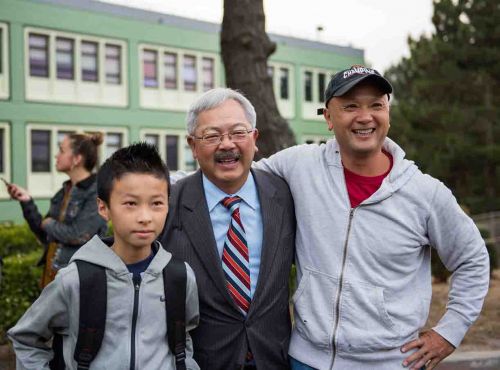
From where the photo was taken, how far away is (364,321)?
3.08m

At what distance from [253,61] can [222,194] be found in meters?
4.95

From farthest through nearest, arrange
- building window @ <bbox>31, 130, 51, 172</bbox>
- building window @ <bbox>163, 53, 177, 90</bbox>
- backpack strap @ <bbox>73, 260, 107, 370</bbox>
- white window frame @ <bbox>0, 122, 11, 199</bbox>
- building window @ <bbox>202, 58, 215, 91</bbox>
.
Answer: building window @ <bbox>202, 58, 215, 91</bbox>, building window @ <bbox>163, 53, 177, 90</bbox>, building window @ <bbox>31, 130, 51, 172</bbox>, white window frame @ <bbox>0, 122, 11, 199</bbox>, backpack strap @ <bbox>73, 260, 107, 370</bbox>

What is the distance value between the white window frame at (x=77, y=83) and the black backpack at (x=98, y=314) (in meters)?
26.2

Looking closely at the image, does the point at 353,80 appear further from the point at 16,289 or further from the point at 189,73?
the point at 189,73

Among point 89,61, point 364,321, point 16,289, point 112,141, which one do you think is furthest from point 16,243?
point 89,61

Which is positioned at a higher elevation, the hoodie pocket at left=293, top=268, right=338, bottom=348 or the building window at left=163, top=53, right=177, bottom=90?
the building window at left=163, top=53, right=177, bottom=90

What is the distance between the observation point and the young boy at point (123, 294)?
2.73 m

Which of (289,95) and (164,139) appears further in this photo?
(289,95)

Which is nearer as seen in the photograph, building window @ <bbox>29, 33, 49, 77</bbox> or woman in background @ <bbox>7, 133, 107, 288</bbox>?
woman in background @ <bbox>7, 133, 107, 288</bbox>

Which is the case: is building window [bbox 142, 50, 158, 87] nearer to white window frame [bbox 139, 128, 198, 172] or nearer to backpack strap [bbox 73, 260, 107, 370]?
white window frame [bbox 139, 128, 198, 172]

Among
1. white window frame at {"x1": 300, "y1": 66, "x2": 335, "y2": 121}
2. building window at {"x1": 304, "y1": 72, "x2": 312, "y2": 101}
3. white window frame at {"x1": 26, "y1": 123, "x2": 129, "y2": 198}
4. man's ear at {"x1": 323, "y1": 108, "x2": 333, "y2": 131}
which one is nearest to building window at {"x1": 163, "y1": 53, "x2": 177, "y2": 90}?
white window frame at {"x1": 26, "y1": 123, "x2": 129, "y2": 198}

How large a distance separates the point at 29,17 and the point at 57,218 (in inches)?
939

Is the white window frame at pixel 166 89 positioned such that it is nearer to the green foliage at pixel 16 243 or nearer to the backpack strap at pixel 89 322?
the green foliage at pixel 16 243

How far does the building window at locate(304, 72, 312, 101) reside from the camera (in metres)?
38.7
